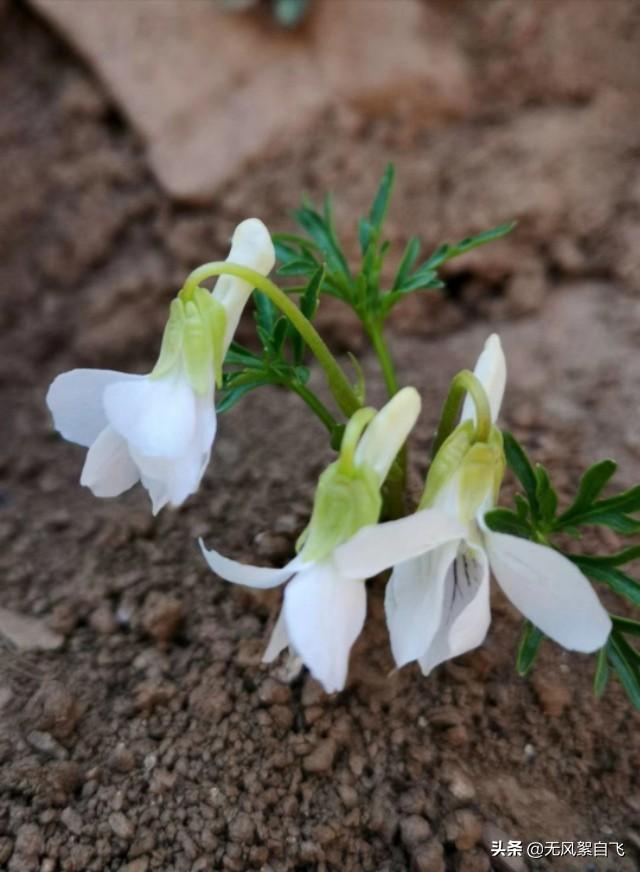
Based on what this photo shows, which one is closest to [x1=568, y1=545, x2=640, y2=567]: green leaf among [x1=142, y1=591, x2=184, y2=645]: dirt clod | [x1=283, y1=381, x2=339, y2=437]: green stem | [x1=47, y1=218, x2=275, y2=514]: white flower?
[x1=283, y1=381, x2=339, y2=437]: green stem

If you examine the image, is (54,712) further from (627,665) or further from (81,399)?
(627,665)

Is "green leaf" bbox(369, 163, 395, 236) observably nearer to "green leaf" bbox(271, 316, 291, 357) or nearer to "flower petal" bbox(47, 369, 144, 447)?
"green leaf" bbox(271, 316, 291, 357)

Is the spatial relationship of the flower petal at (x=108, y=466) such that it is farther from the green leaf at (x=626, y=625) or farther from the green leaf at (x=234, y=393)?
the green leaf at (x=626, y=625)

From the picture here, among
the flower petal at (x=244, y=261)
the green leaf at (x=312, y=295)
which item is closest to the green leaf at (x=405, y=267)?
the green leaf at (x=312, y=295)

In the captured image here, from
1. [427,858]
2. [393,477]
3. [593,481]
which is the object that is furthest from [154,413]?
[427,858]

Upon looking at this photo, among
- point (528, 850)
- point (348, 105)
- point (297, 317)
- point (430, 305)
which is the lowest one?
point (430, 305)

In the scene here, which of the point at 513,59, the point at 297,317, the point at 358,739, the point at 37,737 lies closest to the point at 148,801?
the point at 37,737

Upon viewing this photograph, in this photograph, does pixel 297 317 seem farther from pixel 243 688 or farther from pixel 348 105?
pixel 348 105
